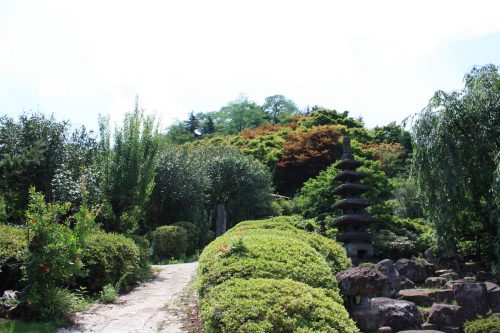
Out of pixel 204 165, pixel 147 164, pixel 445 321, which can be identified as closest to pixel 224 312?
pixel 445 321

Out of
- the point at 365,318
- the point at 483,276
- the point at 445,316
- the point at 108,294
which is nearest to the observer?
the point at 365,318

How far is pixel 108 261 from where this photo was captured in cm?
782

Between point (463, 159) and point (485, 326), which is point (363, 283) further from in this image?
point (463, 159)

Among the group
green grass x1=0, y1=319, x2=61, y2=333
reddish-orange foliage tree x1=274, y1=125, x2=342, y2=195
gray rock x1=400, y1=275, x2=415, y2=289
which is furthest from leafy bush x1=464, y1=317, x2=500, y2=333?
reddish-orange foliage tree x1=274, y1=125, x2=342, y2=195

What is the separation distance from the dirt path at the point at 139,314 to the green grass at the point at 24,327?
16 cm

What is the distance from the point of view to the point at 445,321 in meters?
7.98

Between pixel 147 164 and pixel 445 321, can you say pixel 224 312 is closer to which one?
pixel 445 321

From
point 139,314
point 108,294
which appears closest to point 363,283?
point 139,314

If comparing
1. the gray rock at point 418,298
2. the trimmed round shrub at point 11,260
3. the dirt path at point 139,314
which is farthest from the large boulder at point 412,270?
the trimmed round shrub at point 11,260

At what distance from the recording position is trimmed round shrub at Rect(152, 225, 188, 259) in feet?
45.7

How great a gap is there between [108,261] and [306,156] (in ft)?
63.3

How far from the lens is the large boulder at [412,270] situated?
1205cm

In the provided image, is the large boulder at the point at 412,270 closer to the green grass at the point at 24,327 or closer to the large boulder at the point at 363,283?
the large boulder at the point at 363,283

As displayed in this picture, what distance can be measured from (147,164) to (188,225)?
4422 mm
